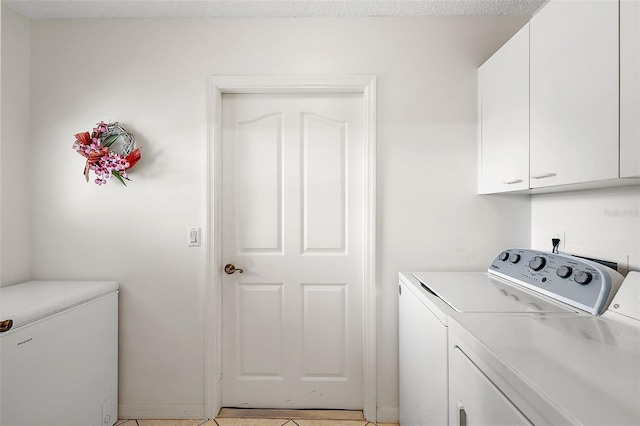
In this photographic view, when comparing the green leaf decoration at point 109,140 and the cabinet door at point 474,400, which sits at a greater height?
the green leaf decoration at point 109,140

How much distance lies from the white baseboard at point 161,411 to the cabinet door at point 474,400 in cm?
150

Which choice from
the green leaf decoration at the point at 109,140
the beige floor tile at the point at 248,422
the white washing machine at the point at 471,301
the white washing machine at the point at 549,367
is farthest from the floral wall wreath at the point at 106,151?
the white washing machine at the point at 549,367

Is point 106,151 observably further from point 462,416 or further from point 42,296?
point 462,416

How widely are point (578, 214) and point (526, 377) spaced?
116 cm

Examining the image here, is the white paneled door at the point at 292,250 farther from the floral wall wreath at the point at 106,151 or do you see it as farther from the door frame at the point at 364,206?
the floral wall wreath at the point at 106,151

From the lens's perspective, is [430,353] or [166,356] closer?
[430,353]

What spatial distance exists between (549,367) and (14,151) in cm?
263

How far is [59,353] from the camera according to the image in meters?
1.50

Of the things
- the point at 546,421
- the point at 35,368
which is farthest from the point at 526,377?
the point at 35,368

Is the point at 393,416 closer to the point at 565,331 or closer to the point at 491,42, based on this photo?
the point at 565,331

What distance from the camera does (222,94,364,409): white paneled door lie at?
6.45 feet

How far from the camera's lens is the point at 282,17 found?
1.88 metres

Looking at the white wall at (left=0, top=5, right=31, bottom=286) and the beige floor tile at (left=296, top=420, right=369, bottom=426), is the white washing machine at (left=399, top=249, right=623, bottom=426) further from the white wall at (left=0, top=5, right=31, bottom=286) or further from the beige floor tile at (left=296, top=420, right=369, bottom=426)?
the white wall at (left=0, top=5, right=31, bottom=286)

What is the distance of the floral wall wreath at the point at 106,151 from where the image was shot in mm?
1822
